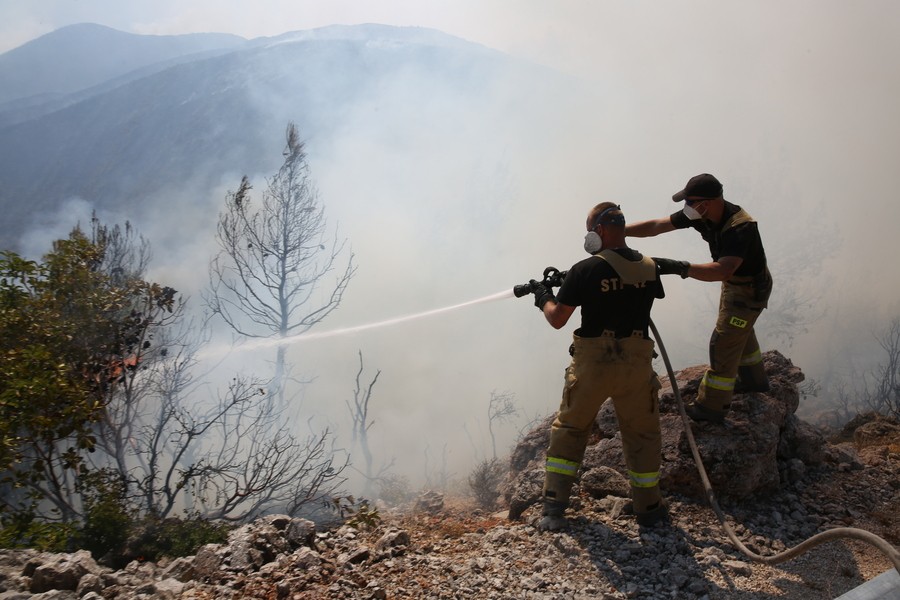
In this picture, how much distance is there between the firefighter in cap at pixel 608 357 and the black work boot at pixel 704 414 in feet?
2.54

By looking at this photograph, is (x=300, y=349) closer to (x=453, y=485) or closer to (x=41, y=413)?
(x=453, y=485)

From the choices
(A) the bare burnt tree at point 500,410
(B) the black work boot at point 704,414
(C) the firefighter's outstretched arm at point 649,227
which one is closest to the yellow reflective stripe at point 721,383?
(B) the black work boot at point 704,414

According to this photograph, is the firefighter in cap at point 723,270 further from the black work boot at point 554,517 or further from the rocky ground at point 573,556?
the black work boot at point 554,517

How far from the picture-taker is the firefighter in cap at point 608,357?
129 inches

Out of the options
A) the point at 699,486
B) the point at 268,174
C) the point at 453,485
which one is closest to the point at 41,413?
the point at 699,486

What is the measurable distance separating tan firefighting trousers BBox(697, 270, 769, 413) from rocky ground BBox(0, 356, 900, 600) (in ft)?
0.81

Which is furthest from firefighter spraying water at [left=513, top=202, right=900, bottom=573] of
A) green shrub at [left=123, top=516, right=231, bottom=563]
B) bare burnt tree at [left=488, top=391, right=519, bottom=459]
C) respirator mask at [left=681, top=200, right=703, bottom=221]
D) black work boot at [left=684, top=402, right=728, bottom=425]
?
bare burnt tree at [left=488, top=391, right=519, bottom=459]

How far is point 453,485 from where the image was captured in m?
11.9

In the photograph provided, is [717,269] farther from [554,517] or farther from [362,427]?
[362,427]

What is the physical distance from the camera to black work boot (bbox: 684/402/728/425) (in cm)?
408

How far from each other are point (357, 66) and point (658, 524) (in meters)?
24.0

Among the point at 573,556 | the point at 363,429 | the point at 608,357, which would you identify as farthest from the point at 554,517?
the point at 363,429

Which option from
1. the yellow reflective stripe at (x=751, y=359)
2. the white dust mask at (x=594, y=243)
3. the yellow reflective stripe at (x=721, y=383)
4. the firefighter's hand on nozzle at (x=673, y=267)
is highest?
the white dust mask at (x=594, y=243)

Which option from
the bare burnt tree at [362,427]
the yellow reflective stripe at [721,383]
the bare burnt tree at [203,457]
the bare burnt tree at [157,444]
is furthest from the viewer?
the bare burnt tree at [362,427]
